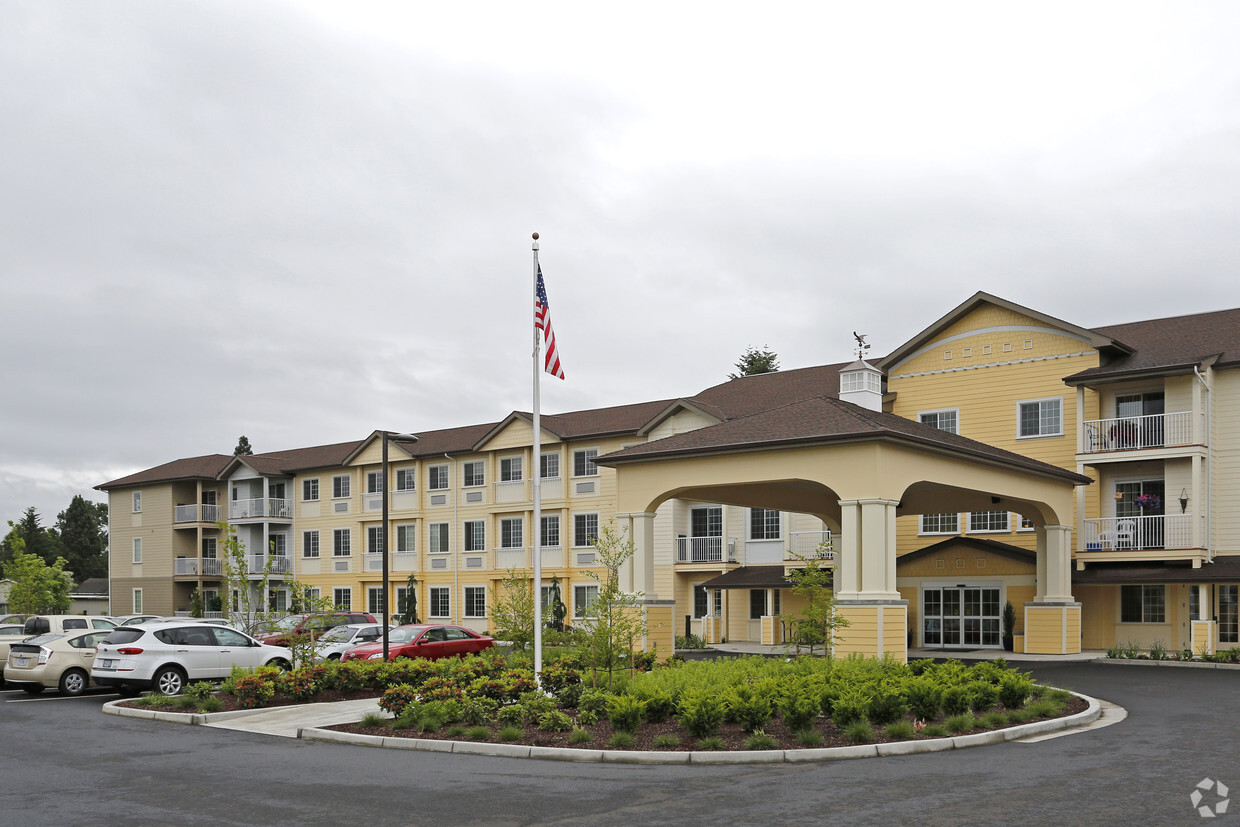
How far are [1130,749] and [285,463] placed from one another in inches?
2093

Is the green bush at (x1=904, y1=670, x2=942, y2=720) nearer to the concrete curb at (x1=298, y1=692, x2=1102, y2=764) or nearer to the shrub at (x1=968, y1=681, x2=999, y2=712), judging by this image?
the shrub at (x1=968, y1=681, x2=999, y2=712)

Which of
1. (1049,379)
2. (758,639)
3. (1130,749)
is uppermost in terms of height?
(1049,379)

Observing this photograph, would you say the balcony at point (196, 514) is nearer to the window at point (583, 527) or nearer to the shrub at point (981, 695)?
the window at point (583, 527)

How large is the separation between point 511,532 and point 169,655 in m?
28.5

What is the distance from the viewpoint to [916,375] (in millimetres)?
39219

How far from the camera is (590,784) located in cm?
1258

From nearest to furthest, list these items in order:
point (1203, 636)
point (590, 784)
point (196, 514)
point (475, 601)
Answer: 1. point (590, 784)
2. point (1203, 636)
3. point (475, 601)
4. point (196, 514)

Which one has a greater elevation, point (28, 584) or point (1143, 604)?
point (1143, 604)

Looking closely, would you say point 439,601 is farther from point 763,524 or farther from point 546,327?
point 546,327

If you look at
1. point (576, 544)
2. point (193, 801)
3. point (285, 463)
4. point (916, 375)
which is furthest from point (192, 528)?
point (193, 801)

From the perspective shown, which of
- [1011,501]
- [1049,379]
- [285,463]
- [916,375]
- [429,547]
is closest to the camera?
[1011,501]

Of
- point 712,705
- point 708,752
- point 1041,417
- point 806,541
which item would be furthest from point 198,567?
point 708,752

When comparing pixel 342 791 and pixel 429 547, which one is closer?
pixel 342 791

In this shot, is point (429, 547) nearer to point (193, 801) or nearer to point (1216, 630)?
point (1216, 630)
